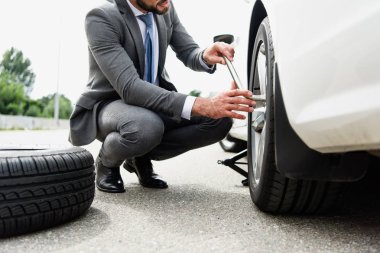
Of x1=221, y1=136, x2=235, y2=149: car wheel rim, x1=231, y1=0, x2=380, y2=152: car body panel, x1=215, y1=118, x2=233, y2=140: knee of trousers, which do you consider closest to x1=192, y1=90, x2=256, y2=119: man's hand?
x1=231, y1=0, x2=380, y2=152: car body panel

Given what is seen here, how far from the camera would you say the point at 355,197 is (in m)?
1.99

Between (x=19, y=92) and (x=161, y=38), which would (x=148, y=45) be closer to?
(x=161, y=38)

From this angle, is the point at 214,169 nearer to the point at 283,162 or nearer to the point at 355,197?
the point at 355,197

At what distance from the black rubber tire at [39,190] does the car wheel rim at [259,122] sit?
2.25 ft

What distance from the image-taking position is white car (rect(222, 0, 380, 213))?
928mm

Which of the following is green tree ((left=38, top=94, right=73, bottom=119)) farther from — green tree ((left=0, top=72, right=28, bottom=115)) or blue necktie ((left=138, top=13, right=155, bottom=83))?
blue necktie ((left=138, top=13, right=155, bottom=83))

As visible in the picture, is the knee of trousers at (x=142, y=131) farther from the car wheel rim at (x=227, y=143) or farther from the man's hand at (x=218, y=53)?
the car wheel rim at (x=227, y=143)

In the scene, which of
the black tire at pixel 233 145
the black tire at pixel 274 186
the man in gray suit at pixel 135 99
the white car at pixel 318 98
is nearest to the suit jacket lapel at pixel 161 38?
the man in gray suit at pixel 135 99

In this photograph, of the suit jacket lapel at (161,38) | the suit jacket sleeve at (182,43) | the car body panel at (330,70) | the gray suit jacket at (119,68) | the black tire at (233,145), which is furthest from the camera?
the black tire at (233,145)

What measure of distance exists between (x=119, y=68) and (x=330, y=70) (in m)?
1.12

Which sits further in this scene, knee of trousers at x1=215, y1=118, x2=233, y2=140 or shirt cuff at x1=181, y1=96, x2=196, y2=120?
knee of trousers at x1=215, y1=118, x2=233, y2=140

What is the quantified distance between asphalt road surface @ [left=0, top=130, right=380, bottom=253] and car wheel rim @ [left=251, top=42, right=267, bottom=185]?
0.63 feet

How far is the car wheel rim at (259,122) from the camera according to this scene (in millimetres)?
1604

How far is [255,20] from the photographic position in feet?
5.57
